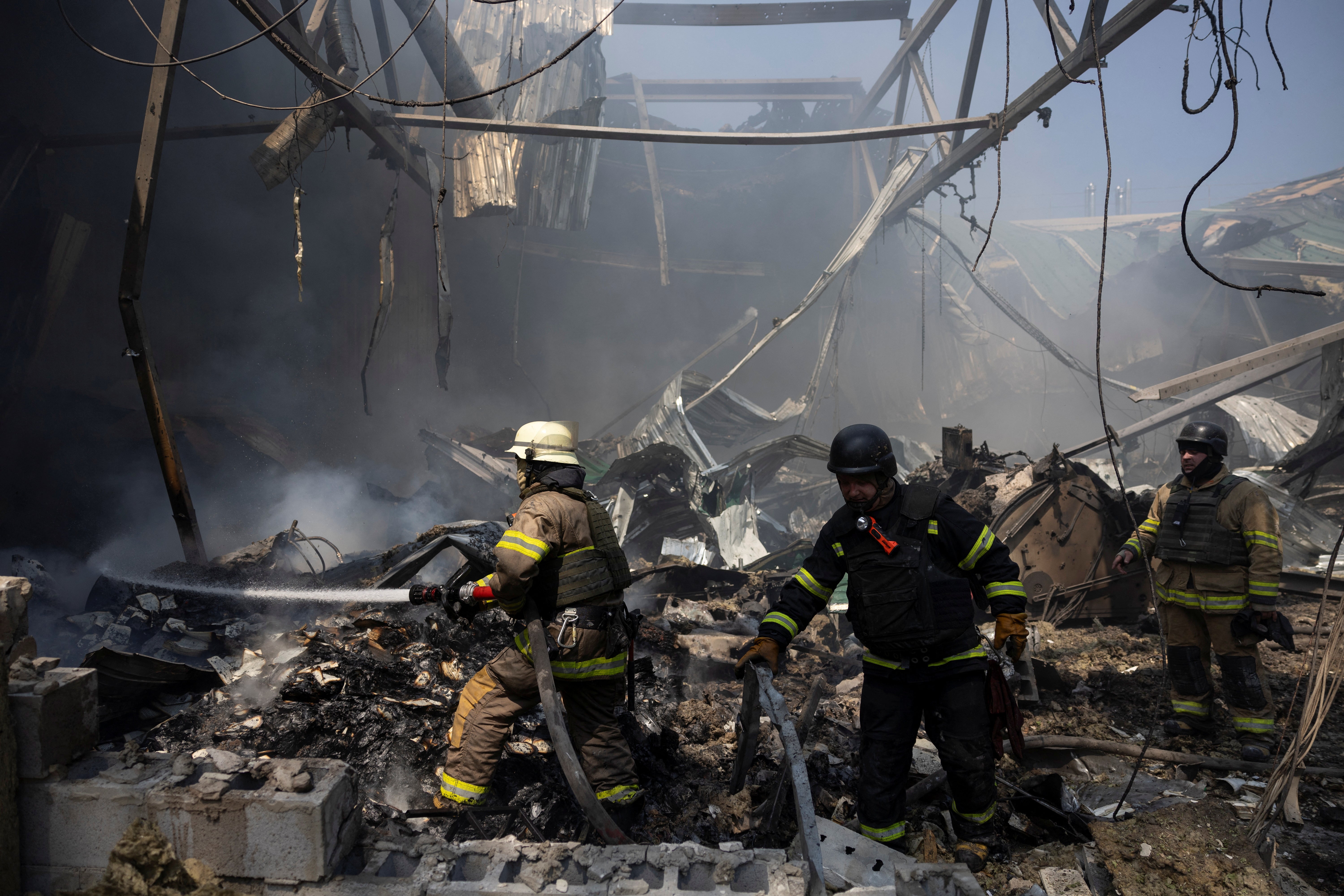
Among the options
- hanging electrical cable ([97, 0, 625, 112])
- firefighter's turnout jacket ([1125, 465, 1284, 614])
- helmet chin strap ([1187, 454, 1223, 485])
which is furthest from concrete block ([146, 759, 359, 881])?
helmet chin strap ([1187, 454, 1223, 485])

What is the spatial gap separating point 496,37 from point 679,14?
5772 mm

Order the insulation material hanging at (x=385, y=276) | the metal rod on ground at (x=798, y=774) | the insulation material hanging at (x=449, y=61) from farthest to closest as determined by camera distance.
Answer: the insulation material hanging at (x=449, y=61) < the insulation material hanging at (x=385, y=276) < the metal rod on ground at (x=798, y=774)

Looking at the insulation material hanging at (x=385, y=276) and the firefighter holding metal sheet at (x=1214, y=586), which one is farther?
the insulation material hanging at (x=385, y=276)

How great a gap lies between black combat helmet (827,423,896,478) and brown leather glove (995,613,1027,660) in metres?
0.75

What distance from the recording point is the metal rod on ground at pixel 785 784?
2.90 m

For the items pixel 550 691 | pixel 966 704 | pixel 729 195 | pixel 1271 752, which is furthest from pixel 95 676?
pixel 729 195

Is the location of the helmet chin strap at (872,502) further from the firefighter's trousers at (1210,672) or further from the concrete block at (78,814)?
the concrete block at (78,814)

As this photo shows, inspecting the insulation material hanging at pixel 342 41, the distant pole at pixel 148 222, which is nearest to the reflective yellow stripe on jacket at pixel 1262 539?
the distant pole at pixel 148 222

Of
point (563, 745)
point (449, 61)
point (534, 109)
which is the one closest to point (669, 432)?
point (534, 109)

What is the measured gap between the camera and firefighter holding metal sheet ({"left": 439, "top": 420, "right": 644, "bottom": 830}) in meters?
2.94

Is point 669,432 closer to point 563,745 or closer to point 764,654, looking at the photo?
point 764,654

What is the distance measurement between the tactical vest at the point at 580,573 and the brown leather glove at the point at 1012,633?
5.36 feet

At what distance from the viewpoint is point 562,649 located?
2.88m

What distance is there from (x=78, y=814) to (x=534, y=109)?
31.0 feet
